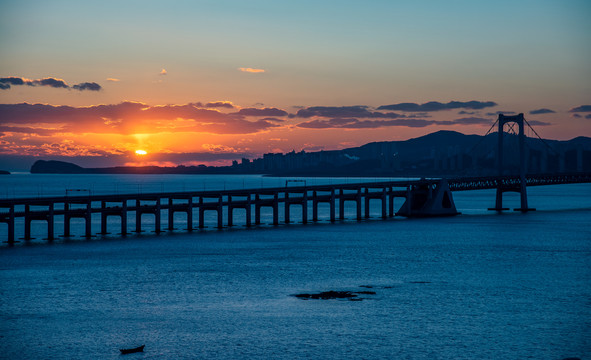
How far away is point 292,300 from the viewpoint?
40188 mm

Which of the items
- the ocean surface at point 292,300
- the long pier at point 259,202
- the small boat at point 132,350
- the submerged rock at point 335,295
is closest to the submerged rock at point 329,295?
the submerged rock at point 335,295

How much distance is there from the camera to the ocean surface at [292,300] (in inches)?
1186

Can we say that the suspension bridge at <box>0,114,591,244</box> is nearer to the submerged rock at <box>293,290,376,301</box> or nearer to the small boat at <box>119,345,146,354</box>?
the submerged rock at <box>293,290,376,301</box>

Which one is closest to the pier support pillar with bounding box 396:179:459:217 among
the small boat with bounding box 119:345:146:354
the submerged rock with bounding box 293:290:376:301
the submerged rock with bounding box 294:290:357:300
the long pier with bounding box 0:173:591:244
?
the long pier with bounding box 0:173:591:244

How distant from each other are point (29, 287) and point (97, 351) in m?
17.8

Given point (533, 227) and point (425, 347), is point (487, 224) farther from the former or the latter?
point (425, 347)

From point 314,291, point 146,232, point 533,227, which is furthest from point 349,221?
point 314,291

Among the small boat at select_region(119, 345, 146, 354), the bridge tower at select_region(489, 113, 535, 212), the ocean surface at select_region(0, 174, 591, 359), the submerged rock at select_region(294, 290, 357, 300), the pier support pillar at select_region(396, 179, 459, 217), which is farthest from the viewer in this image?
the bridge tower at select_region(489, 113, 535, 212)

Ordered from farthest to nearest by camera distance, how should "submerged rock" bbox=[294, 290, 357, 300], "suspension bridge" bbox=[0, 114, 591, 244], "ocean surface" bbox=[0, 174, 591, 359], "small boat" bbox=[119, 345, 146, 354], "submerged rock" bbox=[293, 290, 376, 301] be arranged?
1. "suspension bridge" bbox=[0, 114, 591, 244]
2. "submerged rock" bbox=[294, 290, 357, 300]
3. "submerged rock" bbox=[293, 290, 376, 301]
4. "ocean surface" bbox=[0, 174, 591, 359]
5. "small boat" bbox=[119, 345, 146, 354]

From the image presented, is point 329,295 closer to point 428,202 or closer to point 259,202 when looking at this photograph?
point 259,202

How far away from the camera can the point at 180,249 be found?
68.7 metres

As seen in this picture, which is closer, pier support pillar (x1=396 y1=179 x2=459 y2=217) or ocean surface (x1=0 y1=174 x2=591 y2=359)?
ocean surface (x1=0 y1=174 x2=591 y2=359)

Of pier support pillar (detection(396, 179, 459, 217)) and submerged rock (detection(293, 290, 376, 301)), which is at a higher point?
pier support pillar (detection(396, 179, 459, 217))

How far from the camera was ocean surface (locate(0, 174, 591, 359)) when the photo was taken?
30.1 metres
